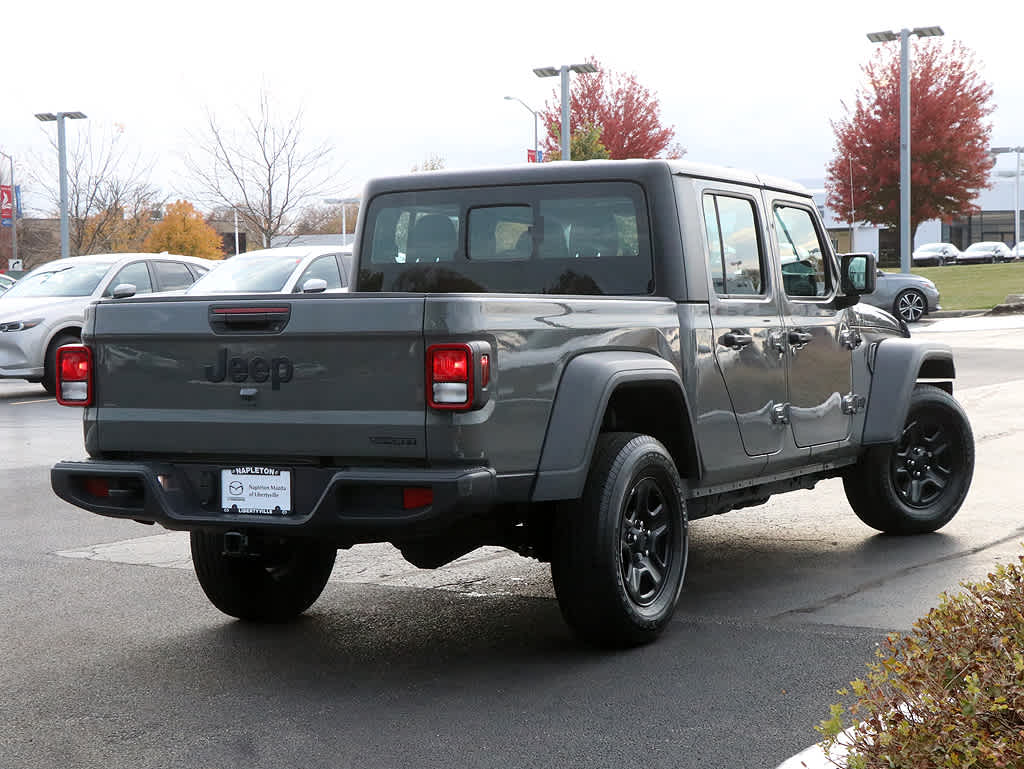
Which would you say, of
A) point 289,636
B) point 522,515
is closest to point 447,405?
point 522,515

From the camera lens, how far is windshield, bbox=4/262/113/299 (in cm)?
1847

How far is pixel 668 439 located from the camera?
6.27m

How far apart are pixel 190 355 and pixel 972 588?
10.2 feet

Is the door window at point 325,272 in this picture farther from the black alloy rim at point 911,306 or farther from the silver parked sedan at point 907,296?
the black alloy rim at point 911,306

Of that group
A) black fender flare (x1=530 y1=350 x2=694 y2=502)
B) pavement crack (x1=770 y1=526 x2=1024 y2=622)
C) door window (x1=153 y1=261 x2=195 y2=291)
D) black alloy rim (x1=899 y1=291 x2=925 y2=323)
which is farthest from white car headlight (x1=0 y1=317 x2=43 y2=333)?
black alloy rim (x1=899 y1=291 x2=925 y2=323)

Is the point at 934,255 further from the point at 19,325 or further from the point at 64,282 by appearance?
the point at 19,325

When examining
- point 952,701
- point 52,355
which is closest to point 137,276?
point 52,355

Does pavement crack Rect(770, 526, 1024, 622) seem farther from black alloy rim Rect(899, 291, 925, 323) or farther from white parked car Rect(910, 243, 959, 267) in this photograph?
white parked car Rect(910, 243, 959, 267)

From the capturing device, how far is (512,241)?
Result: 6.73 meters

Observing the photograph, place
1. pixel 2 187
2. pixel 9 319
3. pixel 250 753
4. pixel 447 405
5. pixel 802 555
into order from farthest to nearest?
pixel 2 187 → pixel 9 319 → pixel 802 555 → pixel 447 405 → pixel 250 753

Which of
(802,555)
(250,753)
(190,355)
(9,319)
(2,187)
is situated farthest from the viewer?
(2,187)

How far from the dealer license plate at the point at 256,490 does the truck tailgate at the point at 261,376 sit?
8 cm

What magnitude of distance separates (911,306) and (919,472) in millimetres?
22810

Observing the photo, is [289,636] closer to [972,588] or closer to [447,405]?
[447,405]
